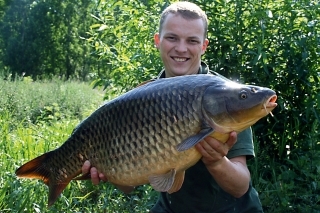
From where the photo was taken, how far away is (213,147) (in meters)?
1.84

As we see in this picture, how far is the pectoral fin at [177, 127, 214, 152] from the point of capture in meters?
1.73

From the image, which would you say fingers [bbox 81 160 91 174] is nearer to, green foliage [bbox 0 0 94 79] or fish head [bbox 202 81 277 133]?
fish head [bbox 202 81 277 133]

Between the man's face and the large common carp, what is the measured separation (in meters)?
0.45

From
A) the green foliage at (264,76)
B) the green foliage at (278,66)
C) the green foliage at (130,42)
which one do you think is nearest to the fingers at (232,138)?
the green foliage at (264,76)

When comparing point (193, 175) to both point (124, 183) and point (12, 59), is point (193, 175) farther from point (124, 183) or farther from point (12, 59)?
point (12, 59)

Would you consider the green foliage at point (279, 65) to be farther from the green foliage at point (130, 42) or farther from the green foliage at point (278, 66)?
the green foliage at point (130, 42)

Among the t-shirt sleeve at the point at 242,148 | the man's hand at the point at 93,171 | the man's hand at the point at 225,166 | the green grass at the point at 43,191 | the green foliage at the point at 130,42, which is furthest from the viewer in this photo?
the green foliage at the point at 130,42

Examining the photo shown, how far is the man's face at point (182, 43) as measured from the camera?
2.35 metres

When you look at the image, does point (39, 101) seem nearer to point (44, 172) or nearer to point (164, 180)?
point (44, 172)

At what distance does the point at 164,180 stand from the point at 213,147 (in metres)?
0.19

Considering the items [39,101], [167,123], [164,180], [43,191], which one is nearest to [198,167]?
[164,180]

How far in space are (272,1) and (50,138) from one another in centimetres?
192

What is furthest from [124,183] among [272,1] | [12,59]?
[12,59]

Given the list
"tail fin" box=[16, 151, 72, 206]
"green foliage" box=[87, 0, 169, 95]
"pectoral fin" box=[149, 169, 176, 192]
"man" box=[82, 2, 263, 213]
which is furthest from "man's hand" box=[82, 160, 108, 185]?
"green foliage" box=[87, 0, 169, 95]
